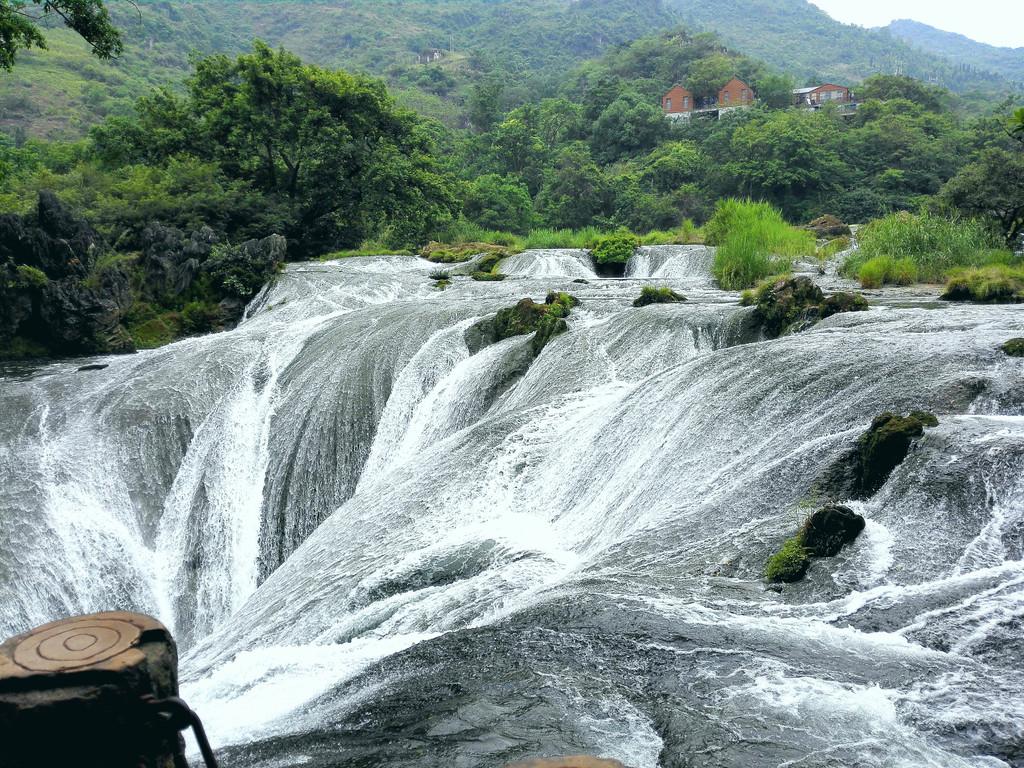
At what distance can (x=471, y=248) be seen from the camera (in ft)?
81.2

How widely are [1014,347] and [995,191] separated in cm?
1185

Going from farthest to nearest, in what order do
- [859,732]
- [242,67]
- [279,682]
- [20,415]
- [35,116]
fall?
1. [35,116]
2. [242,67]
3. [20,415]
4. [279,682]
5. [859,732]

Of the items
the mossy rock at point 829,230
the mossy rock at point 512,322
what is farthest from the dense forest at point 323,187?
the mossy rock at point 512,322

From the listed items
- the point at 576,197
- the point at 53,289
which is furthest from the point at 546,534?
the point at 576,197

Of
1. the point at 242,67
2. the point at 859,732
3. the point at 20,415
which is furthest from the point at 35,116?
the point at 859,732

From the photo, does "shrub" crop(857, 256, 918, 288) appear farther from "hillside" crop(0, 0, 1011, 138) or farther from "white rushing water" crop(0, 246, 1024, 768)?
"hillside" crop(0, 0, 1011, 138)

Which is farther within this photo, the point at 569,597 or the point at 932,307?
the point at 932,307

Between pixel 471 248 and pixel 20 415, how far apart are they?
16202mm

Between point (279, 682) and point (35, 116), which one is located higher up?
point (35, 116)

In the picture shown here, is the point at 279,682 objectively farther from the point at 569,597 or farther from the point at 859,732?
the point at 859,732

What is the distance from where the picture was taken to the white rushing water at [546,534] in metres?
3.37

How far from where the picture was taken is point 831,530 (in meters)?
4.52

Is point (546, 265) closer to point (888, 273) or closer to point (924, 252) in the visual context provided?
point (888, 273)

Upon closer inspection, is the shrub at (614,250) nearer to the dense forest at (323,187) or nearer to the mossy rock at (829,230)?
the dense forest at (323,187)
